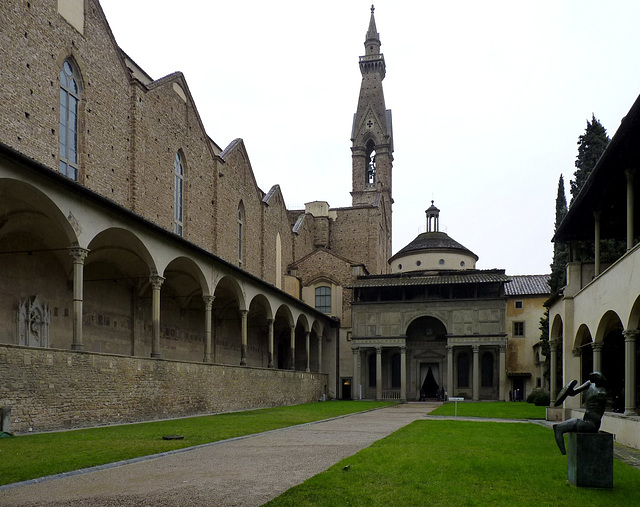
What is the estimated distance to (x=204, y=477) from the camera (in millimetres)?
8977

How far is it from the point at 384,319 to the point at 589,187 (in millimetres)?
31243

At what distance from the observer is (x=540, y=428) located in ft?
60.5

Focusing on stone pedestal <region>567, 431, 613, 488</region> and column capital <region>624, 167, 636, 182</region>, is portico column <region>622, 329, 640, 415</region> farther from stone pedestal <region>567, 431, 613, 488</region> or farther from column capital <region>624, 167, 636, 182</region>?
stone pedestal <region>567, 431, 613, 488</region>

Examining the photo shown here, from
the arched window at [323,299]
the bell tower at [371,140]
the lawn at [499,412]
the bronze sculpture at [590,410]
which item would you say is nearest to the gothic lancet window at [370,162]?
the bell tower at [371,140]

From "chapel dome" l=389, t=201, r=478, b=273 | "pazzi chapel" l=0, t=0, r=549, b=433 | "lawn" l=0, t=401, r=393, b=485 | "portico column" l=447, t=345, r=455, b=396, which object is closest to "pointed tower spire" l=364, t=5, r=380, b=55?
"pazzi chapel" l=0, t=0, r=549, b=433

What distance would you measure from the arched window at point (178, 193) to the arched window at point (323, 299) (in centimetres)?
1877

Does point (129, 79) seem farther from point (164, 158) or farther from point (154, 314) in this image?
point (154, 314)

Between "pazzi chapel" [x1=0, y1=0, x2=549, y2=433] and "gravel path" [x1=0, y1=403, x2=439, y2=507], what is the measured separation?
5931 mm

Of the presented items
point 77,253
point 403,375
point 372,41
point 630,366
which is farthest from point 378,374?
point 372,41

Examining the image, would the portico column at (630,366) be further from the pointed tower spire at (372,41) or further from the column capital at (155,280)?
the pointed tower spire at (372,41)

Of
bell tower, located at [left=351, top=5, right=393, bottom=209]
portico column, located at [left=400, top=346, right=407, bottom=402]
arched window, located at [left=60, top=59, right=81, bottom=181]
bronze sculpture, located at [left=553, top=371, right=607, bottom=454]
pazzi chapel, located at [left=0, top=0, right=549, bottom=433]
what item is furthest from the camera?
bell tower, located at [left=351, top=5, right=393, bottom=209]

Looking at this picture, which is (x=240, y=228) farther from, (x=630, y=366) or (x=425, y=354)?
(x=630, y=366)

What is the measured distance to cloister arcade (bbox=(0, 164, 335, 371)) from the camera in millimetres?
18109

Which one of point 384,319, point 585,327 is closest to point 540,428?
point 585,327
